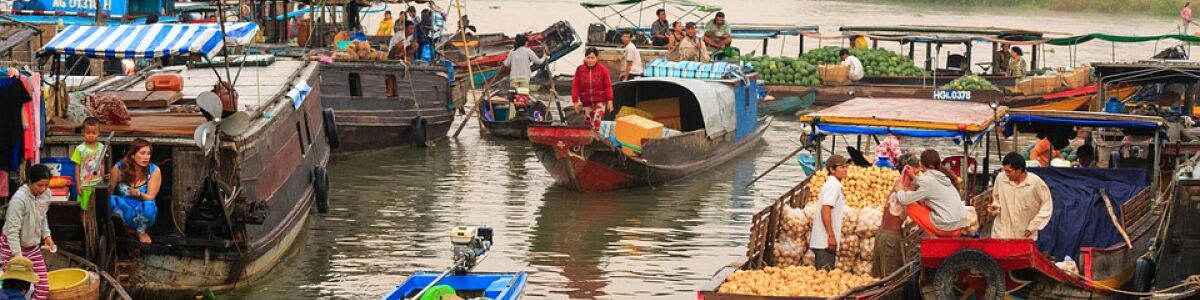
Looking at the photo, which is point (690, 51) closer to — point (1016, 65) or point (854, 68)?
point (854, 68)

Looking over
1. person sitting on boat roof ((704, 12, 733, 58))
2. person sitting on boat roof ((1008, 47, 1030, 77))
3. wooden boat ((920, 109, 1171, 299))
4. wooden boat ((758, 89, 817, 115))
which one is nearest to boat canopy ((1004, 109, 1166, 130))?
wooden boat ((920, 109, 1171, 299))

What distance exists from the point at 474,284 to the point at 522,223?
617 centimetres

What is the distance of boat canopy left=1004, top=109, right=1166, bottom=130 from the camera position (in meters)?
15.5

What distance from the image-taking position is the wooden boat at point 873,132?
500 inches

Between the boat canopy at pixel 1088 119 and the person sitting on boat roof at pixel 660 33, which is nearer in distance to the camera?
the boat canopy at pixel 1088 119

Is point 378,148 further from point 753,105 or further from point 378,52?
point 753,105

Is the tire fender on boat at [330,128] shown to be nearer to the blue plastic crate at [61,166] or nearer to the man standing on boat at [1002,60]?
the blue plastic crate at [61,166]

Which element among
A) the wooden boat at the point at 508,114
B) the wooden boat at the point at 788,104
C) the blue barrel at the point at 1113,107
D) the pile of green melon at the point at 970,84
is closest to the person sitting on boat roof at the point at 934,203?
the blue barrel at the point at 1113,107

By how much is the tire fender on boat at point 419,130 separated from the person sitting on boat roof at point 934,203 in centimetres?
1318

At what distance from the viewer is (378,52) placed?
81.9 feet

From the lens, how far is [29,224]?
39.4 feet

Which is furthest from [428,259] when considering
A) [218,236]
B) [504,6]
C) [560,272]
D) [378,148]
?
[504,6]

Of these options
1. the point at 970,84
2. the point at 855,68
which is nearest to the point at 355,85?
the point at 855,68

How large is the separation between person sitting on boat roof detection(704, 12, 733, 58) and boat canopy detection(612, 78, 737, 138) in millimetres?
6036
